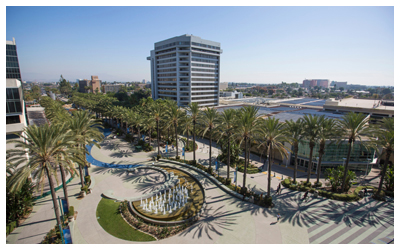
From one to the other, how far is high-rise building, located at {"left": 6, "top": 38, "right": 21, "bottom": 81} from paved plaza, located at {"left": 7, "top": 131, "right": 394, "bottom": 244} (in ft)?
139

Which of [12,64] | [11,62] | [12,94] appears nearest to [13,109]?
[12,94]

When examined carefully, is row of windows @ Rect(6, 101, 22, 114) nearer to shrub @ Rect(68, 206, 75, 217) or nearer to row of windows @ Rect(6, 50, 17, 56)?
shrub @ Rect(68, 206, 75, 217)

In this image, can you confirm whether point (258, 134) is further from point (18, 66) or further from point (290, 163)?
point (18, 66)

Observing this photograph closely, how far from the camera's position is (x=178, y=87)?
103m

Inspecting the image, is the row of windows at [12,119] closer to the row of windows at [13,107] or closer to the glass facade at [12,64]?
the row of windows at [13,107]

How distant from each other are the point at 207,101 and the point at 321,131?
85932 millimetres

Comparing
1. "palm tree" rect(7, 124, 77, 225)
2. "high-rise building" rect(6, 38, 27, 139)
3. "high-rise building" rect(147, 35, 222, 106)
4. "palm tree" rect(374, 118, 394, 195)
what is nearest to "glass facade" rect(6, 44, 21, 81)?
"high-rise building" rect(6, 38, 27, 139)

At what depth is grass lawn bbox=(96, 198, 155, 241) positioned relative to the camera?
19.5m

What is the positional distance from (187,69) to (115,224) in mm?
90414

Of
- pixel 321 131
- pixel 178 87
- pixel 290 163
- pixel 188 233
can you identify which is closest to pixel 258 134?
pixel 321 131

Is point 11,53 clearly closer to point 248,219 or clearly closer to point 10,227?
point 10,227

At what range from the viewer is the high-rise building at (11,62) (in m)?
49.8

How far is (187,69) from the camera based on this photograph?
10169 centimetres

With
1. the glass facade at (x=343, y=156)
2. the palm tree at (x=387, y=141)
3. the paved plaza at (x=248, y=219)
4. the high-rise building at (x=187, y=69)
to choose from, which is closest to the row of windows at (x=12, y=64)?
the paved plaza at (x=248, y=219)
